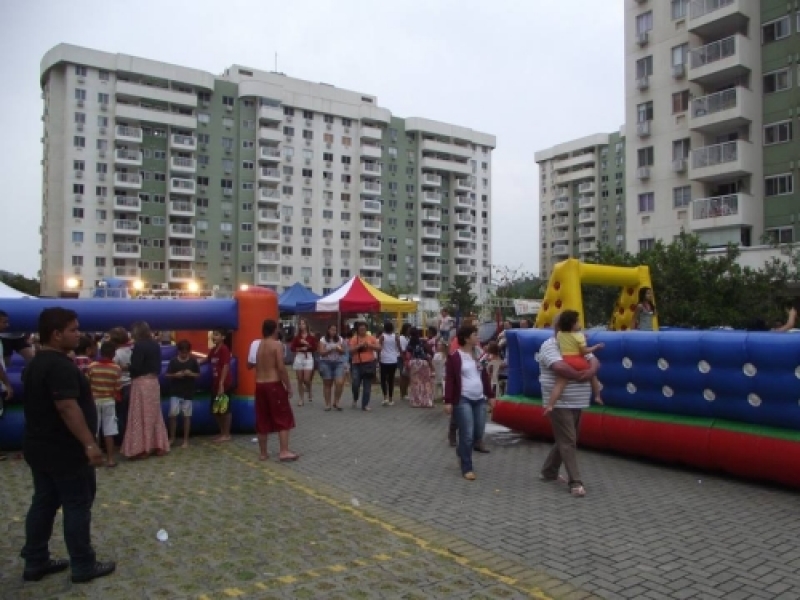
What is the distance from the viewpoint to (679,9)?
121 feet

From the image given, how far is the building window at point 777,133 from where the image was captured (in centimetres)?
3253


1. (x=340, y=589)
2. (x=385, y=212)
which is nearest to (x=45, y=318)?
(x=340, y=589)

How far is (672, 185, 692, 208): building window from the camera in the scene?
36125mm

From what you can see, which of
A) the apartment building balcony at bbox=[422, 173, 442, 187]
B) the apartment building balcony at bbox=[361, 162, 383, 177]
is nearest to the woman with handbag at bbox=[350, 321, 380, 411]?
the apartment building balcony at bbox=[361, 162, 383, 177]

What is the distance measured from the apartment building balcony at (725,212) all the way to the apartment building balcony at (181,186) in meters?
49.7

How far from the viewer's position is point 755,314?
2234 cm

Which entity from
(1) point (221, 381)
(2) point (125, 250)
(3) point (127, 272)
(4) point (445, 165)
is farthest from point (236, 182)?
(1) point (221, 381)

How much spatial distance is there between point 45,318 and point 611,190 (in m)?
94.1

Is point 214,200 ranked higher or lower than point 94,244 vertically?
higher

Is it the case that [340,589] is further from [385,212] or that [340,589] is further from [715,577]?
[385,212]

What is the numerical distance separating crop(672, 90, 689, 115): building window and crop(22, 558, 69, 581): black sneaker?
37.9 m

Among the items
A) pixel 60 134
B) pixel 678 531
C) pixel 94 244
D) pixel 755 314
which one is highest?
pixel 60 134

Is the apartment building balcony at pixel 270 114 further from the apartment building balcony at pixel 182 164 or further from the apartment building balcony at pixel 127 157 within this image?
the apartment building balcony at pixel 127 157

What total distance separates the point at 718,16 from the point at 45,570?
38101mm
